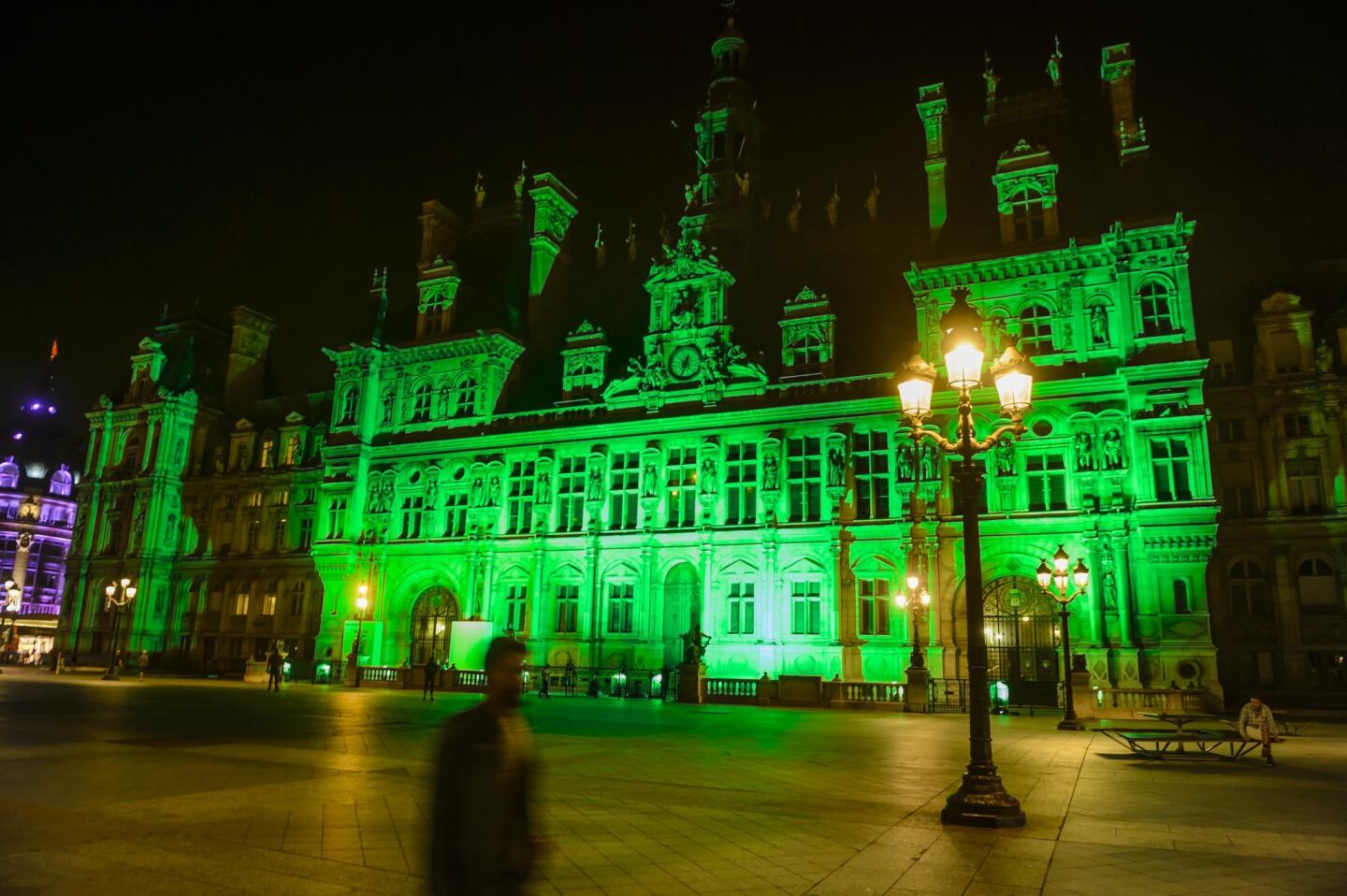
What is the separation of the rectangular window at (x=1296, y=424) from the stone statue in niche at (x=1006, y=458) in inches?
526

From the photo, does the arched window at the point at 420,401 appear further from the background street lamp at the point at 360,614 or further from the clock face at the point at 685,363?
the clock face at the point at 685,363

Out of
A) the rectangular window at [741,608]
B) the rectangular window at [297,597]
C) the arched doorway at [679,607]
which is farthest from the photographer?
the rectangular window at [297,597]

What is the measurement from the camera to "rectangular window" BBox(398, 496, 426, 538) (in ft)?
151

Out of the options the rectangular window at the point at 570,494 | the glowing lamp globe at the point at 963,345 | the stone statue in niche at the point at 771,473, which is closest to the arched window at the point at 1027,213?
the stone statue in niche at the point at 771,473

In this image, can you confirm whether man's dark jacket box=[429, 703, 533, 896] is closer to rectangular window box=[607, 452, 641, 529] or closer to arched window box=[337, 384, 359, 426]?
rectangular window box=[607, 452, 641, 529]

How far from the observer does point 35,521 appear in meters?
83.2

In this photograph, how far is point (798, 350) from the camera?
39.7m

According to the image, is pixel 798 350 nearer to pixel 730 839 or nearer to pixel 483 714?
pixel 730 839

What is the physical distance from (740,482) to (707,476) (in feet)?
4.82

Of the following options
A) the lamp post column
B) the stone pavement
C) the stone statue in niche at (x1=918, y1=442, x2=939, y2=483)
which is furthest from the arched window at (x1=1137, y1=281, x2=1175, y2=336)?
the lamp post column

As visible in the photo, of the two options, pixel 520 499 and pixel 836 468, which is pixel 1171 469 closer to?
pixel 836 468

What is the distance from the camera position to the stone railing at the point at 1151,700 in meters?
27.8

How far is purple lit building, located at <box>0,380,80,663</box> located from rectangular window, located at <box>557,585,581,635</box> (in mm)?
50908

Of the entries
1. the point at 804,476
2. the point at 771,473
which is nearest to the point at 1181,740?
the point at 804,476
